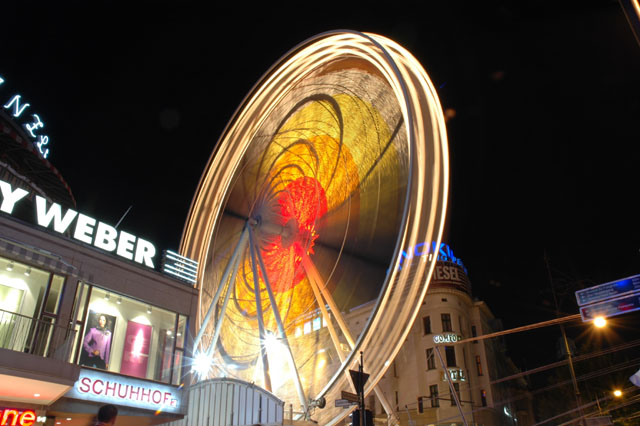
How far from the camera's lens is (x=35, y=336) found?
1195cm

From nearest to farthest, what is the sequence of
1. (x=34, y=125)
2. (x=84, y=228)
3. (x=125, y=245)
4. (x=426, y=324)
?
1. (x=84, y=228)
2. (x=125, y=245)
3. (x=34, y=125)
4. (x=426, y=324)

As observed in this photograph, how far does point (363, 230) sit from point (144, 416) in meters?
11.4

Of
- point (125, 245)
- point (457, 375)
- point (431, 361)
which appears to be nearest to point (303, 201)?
point (125, 245)

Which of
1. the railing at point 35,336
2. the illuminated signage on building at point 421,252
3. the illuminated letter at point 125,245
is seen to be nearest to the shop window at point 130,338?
the railing at point 35,336

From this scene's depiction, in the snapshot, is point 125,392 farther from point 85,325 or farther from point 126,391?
point 85,325

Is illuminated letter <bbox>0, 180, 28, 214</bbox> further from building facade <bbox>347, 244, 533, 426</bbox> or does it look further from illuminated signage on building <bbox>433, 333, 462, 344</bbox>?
illuminated signage on building <bbox>433, 333, 462, 344</bbox>

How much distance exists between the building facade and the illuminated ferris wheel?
63.3ft

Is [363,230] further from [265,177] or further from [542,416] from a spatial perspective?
[542,416]

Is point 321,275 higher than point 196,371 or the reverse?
higher

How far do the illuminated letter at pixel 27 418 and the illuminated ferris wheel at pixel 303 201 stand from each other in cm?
675

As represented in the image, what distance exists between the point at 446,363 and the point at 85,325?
33.5m

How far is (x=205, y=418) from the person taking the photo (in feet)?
51.7

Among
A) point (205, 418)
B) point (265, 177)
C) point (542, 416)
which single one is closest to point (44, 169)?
point (265, 177)

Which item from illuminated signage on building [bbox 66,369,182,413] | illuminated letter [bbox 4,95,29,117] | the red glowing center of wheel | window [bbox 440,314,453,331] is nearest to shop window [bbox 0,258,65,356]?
illuminated signage on building [bbox 66,369,182,413]
